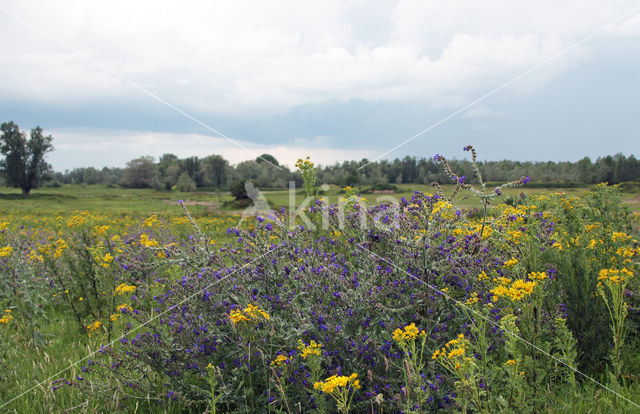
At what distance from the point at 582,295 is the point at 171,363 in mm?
4002

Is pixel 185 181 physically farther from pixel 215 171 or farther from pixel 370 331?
pixel 370 331

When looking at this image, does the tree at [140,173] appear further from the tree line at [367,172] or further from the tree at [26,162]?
the tree at [26,162]

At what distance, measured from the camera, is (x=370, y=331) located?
296 cm

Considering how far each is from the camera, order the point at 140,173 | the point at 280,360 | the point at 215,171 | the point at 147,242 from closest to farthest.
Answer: the point at 280,360
the point at 147,242
the point at 215,171
the point at 140,173

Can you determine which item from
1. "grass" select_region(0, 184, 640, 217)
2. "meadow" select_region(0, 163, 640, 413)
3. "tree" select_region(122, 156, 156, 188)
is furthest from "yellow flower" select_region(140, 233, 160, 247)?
"tree" select_region(122, 156, 156, 188)

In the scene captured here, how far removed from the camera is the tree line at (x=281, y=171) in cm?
560

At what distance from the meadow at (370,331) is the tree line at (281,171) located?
909 mm

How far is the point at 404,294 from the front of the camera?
3.20m

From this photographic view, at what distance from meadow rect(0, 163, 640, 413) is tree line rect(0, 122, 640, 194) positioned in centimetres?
91

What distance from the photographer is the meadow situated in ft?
8.10

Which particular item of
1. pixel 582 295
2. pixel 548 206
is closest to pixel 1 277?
pixel 582 295

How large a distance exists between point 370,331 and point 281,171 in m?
2.99

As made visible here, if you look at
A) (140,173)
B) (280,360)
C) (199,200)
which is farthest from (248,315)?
(140,173)

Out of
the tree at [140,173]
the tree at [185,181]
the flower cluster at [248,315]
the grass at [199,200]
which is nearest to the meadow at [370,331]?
the flower cluster at [248,315]
